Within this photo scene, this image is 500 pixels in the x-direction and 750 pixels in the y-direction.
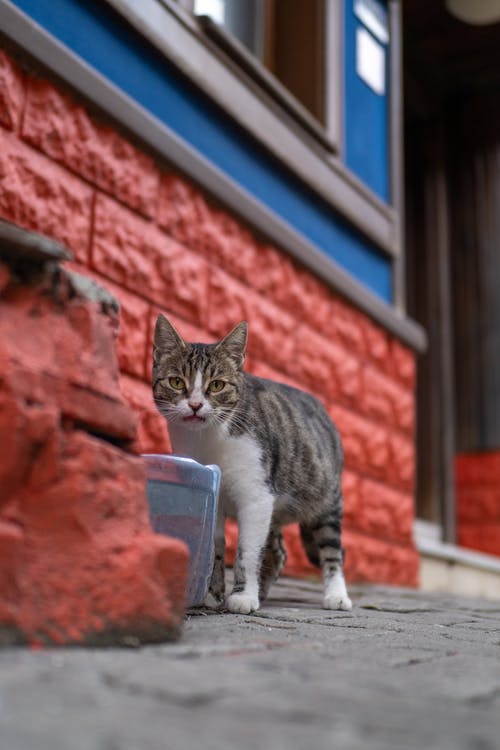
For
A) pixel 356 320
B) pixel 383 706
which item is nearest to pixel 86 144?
pixel 356 320

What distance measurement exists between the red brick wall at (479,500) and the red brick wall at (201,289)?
2.91 metres

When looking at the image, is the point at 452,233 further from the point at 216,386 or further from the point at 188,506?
the point at 188,506

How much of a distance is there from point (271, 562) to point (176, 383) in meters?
0.81

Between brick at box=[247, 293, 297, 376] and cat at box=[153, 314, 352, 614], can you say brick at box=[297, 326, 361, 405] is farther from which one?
cat at box=[153, 314, 352, 614]

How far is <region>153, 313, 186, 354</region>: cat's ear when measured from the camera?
292 cm

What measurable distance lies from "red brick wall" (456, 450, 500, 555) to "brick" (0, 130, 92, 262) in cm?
608

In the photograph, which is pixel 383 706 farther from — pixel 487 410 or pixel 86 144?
pixel 487 410

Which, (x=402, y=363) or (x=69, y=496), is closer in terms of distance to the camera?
(x=69, y=496)

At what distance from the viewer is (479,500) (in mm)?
8570

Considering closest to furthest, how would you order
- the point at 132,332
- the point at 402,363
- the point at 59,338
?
the point at 59,338
the point at 132,332
the point at 402,363

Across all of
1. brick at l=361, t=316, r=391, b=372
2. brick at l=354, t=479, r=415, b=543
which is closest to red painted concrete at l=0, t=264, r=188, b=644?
brick at l=354, t=479, r=415, b=543

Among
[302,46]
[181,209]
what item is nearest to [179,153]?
[181,209]

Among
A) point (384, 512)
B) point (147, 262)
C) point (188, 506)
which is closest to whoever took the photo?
point (188, 506)

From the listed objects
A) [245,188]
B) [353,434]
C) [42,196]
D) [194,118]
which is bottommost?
[353,434]
